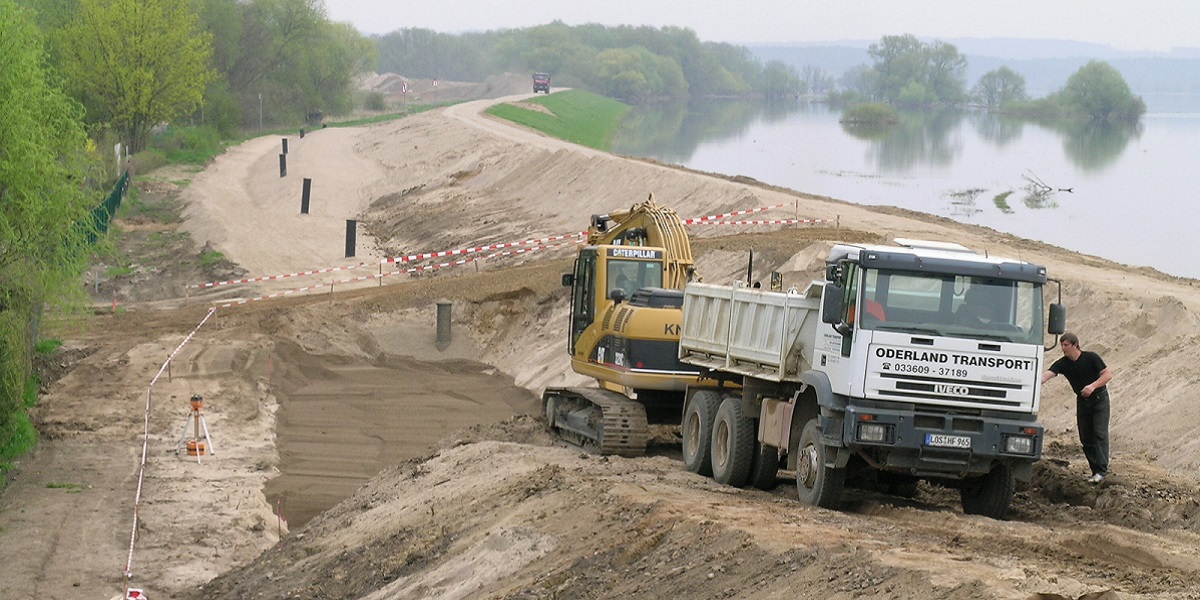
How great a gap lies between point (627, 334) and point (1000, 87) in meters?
182

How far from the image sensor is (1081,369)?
1496cm

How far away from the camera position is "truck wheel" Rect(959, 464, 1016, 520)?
1390 cm

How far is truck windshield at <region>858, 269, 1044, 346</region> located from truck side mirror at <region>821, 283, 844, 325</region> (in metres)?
0.24

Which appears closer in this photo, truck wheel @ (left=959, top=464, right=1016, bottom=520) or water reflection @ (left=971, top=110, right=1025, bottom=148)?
truck wheel @ (left=959, top=464, right=1016, bottom=520)

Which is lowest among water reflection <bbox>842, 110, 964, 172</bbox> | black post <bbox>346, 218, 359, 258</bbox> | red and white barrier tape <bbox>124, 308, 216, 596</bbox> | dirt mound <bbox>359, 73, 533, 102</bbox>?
red and white barrier tape <bbox>124, 308, 216, 596</bbox>

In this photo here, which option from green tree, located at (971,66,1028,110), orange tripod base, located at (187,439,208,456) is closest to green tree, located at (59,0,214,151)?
orange tripod base, located at (187,439,208,456)

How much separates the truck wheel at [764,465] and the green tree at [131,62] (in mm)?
54938

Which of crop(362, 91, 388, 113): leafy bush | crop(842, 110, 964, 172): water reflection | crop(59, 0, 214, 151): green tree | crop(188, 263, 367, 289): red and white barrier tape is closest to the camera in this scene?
crop(188, 263, 367, 289): red and white barrier tape

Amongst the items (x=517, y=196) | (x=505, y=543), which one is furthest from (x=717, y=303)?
(x=517, y=196)

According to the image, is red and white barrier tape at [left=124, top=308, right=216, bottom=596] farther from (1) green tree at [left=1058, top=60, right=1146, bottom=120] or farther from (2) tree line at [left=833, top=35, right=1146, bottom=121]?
(2) tree line at [left=833, top=35, right=1146, bottom=121]

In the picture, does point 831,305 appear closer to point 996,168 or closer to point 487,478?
point 487,478

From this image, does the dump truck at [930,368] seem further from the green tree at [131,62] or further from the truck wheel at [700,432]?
the green tree at [131,62]

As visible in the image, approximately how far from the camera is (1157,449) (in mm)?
16969

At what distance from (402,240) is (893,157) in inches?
1881
